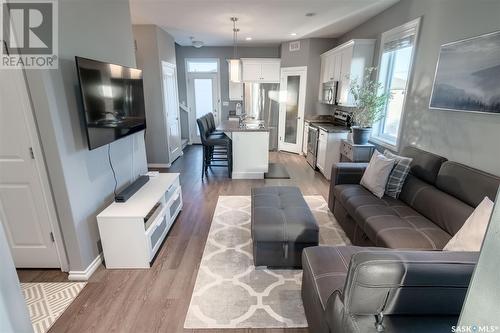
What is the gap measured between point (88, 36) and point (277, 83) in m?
4.84

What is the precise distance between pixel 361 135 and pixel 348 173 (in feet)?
3.15

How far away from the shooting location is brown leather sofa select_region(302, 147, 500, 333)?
98 centimetres

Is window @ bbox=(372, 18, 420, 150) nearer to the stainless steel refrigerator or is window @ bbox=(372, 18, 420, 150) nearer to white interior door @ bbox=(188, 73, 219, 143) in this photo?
the stainless steel refrigerator

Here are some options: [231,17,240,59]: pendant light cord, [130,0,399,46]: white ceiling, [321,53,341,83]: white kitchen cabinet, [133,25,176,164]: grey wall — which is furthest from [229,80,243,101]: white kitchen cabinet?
[321,53,341,83]: white kitchen cabinet

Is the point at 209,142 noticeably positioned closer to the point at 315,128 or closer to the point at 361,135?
the point at 315,128

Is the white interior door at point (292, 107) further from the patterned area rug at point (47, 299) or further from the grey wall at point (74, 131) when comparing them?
the patterned area rug at point (47, 299)

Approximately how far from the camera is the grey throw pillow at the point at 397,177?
260cm

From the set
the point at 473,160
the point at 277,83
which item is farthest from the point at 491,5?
the point at 277,83

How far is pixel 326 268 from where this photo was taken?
158 cm

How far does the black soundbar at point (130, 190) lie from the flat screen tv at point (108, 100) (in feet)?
Answer: 1.79

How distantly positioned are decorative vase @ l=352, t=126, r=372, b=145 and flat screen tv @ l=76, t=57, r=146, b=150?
119 inches

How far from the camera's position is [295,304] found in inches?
75.0

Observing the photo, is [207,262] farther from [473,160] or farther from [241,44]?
[241,44]

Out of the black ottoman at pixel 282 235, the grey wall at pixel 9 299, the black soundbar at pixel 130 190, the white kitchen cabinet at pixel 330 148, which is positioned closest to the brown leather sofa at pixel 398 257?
the black ottoman at pixel 282 235
